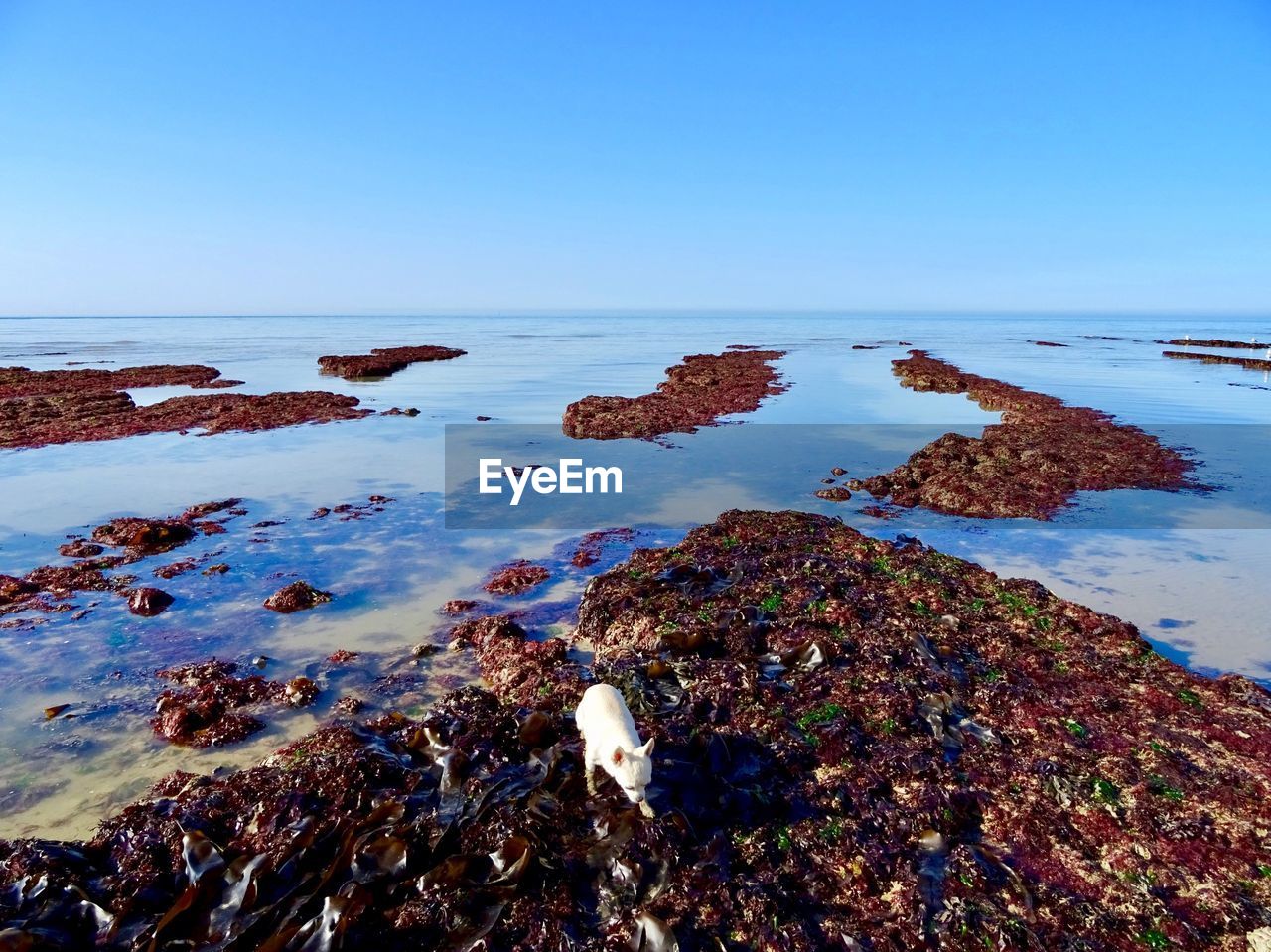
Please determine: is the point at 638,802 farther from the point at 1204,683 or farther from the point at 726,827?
the point at 1204,683

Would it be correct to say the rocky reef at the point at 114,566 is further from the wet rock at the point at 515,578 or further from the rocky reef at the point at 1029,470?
the rocky reef at the point at 1029,470

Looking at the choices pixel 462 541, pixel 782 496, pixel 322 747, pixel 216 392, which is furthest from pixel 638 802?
pixel 216 392

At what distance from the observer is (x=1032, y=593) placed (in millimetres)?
7891

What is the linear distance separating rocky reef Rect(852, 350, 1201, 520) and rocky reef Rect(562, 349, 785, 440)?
25.9 ft

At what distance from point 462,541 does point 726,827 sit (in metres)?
7.64

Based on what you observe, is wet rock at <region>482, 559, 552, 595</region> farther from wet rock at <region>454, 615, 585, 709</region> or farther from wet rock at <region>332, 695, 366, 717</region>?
wet rock at <region>332, 695, 366, 717</region>

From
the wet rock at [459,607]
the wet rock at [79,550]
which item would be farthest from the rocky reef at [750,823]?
the wet rock at [79,550]

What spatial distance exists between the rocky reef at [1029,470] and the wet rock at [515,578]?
760cm

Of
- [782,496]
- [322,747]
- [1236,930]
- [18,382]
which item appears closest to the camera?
[1236,930]

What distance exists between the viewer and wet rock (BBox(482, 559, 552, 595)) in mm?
9180

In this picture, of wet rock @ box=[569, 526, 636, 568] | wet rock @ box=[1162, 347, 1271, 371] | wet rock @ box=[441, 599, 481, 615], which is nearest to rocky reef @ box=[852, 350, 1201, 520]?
wet rock @ box=[569, 526, 636, 568]

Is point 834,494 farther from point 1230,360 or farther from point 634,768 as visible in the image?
point 1230,360

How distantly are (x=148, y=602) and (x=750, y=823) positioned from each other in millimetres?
7919

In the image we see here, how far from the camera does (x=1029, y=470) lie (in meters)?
14.9
